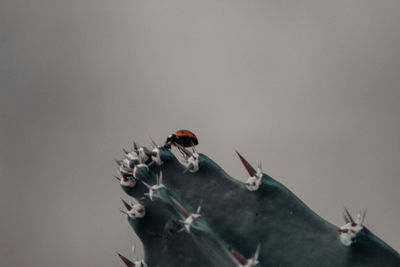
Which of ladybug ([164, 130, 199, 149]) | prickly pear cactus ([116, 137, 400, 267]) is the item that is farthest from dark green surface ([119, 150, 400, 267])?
ladybug ([164, 130, 199, 149])

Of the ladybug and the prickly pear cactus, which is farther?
the ladybug

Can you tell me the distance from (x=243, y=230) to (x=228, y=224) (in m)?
0.05

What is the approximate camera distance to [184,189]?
4.74 feet

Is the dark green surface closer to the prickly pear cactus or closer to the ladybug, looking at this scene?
the prickly pear cactus

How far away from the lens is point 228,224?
1.32 m

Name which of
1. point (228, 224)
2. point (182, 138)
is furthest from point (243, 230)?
point (182, 138)

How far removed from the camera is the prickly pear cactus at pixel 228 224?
1.19 meters

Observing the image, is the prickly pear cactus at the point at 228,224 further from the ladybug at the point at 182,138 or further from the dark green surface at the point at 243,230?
the ladybug at the point at 182,138

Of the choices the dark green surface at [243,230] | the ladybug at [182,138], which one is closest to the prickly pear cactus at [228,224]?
the dark green surface at [243,230]

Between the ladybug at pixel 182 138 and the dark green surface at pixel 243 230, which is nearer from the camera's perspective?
the dark green surface at pixel 243 230

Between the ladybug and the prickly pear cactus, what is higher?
the ladybug

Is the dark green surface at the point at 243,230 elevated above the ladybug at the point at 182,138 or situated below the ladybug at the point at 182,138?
below

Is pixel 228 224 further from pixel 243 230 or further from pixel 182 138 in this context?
pixel 182 138

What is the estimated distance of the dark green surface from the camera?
120 cm
